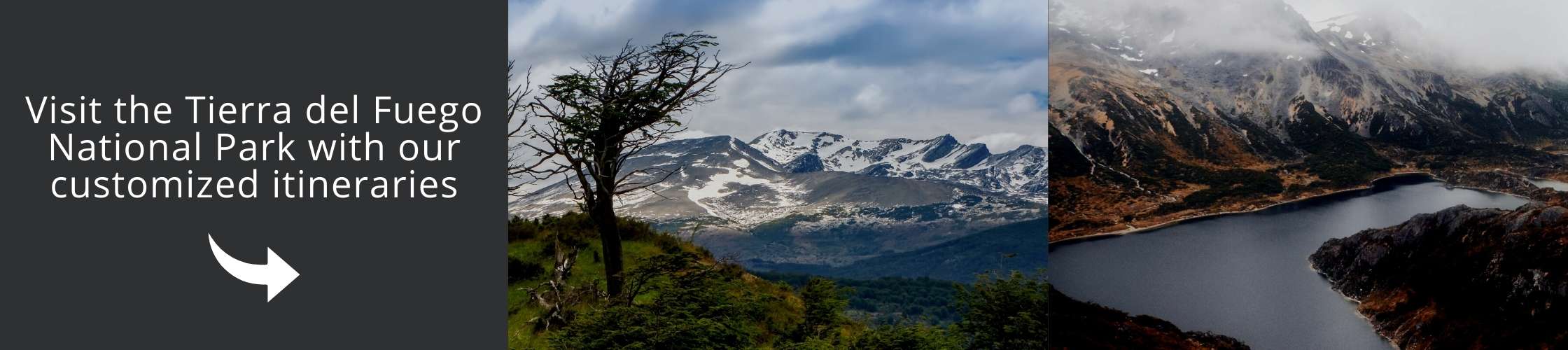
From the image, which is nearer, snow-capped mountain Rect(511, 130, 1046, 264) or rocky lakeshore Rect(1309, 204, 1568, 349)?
rocky lakeshore Rect(1309, 204, 1568, 349)

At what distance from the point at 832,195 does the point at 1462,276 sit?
14598cm

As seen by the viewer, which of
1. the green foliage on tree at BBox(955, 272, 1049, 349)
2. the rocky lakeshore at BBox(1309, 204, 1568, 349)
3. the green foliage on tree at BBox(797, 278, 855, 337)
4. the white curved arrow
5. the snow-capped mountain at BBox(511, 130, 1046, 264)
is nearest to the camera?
the rocky lakeshore at BBox(1309, 204, 1568, 349)

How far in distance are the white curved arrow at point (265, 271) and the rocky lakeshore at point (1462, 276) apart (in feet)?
18.7

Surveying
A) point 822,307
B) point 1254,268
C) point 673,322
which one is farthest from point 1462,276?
point 822,307

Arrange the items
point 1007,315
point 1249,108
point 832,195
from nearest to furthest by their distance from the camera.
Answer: point 1249,108
point 1007,315
point 832,195

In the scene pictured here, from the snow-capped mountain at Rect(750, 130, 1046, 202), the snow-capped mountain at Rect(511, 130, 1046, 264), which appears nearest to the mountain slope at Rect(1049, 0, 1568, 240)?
the snow-capped mountain at Rect(511, 130, 1046, 264)

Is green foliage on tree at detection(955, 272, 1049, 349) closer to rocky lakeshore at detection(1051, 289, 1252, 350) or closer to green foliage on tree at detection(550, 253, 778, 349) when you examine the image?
green foliage on tree at detection(550, 253, 778, 349)

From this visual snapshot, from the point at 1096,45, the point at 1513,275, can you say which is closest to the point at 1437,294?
the point at 1513,275

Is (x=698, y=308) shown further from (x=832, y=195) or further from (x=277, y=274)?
(x=832, y=195)

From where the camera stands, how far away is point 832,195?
150 metres

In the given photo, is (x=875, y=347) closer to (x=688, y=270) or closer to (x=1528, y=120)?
(x=688, y=270)

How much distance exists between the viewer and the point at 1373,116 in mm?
4004

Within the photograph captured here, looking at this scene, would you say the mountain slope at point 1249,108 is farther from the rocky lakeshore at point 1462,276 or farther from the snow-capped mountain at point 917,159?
the snow-capped mountain at point 917,159

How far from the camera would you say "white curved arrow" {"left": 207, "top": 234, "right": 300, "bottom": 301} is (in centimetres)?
604
